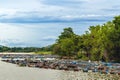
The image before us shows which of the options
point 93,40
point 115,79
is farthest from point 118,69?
point 93,40

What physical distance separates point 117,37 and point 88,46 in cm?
2251

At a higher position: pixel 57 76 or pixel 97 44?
pixel 97 44

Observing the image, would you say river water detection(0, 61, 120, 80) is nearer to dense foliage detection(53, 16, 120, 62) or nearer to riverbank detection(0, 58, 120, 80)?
riverbank detection(0, 58, 120, 80)

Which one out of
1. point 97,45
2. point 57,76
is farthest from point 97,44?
point 57,76

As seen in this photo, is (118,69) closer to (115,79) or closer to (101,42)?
(115,79)

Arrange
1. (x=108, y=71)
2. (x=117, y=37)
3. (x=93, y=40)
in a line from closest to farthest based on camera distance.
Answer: (x=108, y=71), (x=117, y=37), (x=93, y=40)

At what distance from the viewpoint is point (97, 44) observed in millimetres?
111188

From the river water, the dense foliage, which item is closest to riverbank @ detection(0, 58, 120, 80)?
the river water

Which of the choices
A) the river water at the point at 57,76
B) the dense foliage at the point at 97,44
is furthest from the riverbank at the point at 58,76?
the dense foliage at the point at 97,44

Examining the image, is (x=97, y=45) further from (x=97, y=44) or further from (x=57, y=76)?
(x=57, y=76)

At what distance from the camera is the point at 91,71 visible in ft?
268

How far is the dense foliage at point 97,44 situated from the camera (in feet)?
331

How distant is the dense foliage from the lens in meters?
101

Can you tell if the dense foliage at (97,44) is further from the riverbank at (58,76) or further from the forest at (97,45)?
the riverbank at (58,76)
